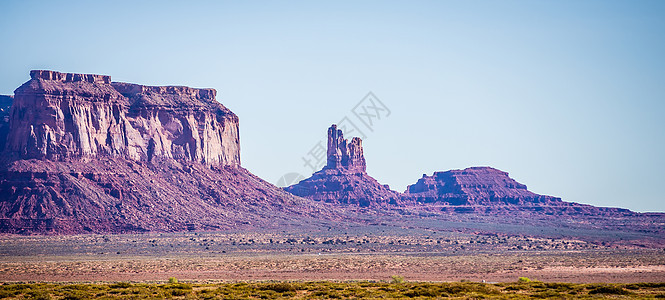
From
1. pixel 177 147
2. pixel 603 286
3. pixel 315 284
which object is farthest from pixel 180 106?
pixel 603 286

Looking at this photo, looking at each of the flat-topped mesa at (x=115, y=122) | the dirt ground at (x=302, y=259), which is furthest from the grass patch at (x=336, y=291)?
the flat-topped mesa at (x=115, y=122)

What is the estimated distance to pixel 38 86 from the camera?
388 feet

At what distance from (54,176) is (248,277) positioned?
62.9m

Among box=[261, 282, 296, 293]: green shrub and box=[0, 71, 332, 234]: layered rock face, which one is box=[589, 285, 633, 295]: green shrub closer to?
box=[261, 282, 296, 293]: green shrub

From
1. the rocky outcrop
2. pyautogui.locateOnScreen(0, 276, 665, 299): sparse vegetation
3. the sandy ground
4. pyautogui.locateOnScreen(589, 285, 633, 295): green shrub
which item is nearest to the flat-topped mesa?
the rocky outcrop

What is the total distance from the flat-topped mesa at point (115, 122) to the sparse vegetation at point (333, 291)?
2989 inches

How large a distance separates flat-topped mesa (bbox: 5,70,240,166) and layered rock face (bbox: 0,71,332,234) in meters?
0.16

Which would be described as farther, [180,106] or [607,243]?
[180,106]

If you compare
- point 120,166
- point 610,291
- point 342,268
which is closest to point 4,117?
point 120,166

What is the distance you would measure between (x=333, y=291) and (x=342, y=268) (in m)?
25.2

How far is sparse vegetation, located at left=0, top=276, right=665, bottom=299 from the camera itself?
1618 inches

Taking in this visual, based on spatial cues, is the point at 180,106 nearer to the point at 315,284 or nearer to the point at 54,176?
the point at 54,176

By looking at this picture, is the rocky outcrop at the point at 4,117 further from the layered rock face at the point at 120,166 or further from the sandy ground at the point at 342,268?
the sandy ground at the point at 342,268

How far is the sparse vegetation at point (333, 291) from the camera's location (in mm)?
41094
